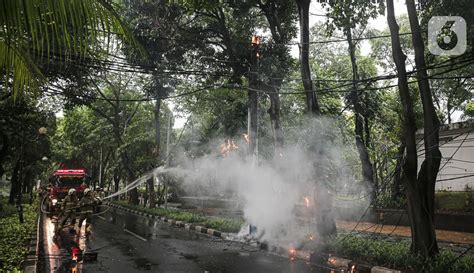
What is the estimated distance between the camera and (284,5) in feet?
54.0

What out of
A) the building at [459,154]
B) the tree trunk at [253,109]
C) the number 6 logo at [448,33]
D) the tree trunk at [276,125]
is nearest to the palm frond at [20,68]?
the tree trunk at [253,109]

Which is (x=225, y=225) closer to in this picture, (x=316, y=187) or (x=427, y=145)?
(x=316, y=187)

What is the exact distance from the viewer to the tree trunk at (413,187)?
9.32 meters

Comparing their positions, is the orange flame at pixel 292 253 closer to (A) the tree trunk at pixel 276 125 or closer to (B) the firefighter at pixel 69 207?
(A) the tree trunk at pixel 276 125

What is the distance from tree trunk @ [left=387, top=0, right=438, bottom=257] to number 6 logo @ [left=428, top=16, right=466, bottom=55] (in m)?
3.02

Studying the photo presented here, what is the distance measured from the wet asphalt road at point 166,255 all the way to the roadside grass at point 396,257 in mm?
1368

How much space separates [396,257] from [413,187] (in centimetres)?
181

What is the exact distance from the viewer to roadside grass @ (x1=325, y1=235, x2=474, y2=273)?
807 centimetres

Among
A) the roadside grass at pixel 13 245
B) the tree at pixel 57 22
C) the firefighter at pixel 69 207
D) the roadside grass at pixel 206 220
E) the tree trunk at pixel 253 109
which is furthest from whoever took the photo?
the roadside grass at pixel 206 220

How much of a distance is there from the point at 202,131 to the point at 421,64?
2549 centimetres

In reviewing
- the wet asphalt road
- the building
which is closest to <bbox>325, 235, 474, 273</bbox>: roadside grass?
the wet asphalt road

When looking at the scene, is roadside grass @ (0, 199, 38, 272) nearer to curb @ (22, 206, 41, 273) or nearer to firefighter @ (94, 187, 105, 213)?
curb @ (22, 206, 41, 273)

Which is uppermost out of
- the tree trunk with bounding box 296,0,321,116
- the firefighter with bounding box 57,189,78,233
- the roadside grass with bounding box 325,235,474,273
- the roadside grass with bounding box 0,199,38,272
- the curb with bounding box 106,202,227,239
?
the tree trunk with bounding box 296,0,321,116

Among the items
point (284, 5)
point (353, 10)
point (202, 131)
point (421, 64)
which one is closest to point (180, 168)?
point (202, 131)
